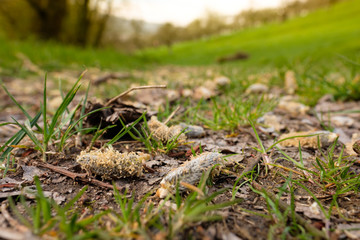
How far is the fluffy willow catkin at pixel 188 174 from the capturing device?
3.00ft

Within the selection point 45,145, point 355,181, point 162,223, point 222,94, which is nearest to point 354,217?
point 355,181

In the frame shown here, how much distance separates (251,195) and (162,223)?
379mm

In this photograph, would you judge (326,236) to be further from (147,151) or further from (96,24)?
(96,24)

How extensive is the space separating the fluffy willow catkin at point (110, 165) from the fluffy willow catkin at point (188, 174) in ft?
0.50

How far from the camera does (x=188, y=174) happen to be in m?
0.93

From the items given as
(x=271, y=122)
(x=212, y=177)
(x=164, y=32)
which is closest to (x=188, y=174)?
(x=212, y=177)

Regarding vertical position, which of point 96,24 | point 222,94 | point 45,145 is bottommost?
point 222,94

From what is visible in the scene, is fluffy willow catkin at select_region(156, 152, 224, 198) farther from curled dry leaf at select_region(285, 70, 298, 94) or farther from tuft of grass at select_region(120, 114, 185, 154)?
curled dry leaf at select_region(285, 70, 298, 94)

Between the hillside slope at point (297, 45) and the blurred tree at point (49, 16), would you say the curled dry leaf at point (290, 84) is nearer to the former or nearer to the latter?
the hillside slope at point (297, 45)

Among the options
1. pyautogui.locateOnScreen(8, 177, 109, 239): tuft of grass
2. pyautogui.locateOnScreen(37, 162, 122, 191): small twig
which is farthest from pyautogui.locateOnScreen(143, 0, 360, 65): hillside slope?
pyautogui.locateOnScreen(8, 177, 109, 239): tuft of grass

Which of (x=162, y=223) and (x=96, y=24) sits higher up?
(x=96, y=24)

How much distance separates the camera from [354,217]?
0.82 meters

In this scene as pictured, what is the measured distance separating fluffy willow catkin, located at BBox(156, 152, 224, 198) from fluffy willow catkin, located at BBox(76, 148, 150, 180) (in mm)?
152

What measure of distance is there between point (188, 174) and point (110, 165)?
319mm
